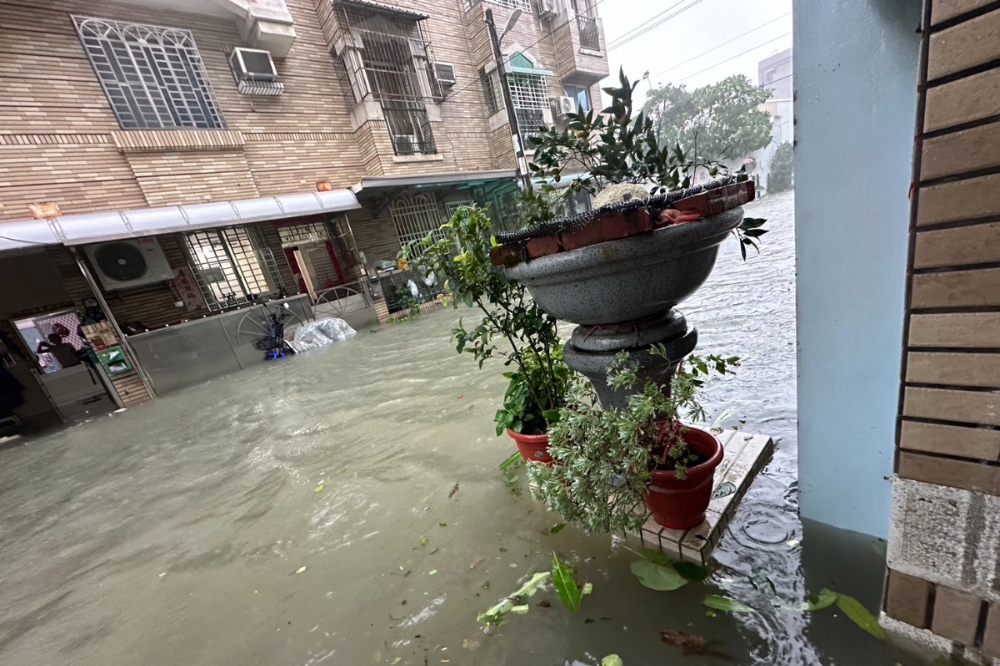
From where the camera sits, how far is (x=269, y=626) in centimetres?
152

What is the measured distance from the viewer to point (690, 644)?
1.09 m

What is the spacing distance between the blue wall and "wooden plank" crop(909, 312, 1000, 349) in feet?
1.12

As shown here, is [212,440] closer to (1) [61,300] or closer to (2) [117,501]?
(2) [117,501]

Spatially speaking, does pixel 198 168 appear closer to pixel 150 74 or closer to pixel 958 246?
pixel 150 74

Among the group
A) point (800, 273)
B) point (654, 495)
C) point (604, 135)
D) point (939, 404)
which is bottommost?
point (654, 495)

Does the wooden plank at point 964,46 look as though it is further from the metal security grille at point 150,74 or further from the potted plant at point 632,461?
the metal security grille at point 150,74

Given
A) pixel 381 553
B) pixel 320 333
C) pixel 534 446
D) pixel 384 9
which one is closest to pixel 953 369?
pixel 534 446

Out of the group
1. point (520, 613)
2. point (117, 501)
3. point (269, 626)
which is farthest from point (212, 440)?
point (520, 613)

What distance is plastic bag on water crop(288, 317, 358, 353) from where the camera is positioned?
7.87 metres

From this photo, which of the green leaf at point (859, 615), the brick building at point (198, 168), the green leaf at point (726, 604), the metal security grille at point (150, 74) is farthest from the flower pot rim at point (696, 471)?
the metal security grille at point (150, 74)

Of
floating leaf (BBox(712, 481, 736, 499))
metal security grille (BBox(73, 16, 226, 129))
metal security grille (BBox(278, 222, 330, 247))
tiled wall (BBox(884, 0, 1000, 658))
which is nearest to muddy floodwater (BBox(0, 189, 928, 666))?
floating leaf (BBox(712, 481, 736, 499))

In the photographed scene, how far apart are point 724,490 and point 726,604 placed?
0.45 metres

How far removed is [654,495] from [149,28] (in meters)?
12.5

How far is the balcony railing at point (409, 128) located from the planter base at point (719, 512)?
11314mm
